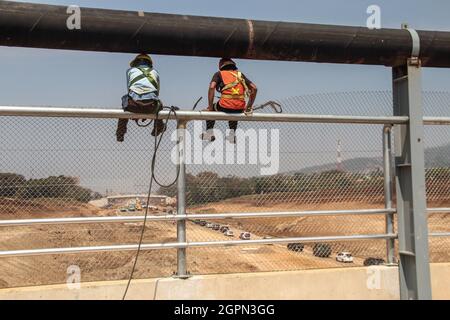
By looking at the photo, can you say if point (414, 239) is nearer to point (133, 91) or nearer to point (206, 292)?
point (206, 292)

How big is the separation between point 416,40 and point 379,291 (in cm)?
300

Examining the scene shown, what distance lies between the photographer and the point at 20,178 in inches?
207

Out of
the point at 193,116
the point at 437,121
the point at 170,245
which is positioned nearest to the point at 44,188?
the point at 170,245

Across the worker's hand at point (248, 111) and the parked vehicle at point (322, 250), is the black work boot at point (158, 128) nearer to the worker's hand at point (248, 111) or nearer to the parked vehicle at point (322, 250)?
the worker's hand at point (248, 111)

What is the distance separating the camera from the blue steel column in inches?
237

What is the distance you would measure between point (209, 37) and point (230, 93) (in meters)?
0.69

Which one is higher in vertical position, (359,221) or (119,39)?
(119,39)

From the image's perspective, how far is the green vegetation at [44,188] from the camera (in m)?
5.22

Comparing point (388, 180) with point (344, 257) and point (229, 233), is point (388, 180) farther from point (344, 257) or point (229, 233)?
point (229, 233)

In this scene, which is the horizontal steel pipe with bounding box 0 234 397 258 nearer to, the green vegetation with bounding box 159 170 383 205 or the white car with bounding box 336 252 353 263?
the green vegetation with bounding box 159 170 383 205

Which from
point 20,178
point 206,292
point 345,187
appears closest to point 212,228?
point 206,292

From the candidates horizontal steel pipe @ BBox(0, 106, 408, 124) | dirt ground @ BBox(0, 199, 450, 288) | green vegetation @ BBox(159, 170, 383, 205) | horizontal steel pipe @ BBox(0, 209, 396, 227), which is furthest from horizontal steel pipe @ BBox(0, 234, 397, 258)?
horizontal steel pipe @ BBox(0, 106, 408, 124)

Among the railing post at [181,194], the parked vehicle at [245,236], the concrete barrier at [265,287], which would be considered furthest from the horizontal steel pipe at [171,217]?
the concrete barrier at [265,287]

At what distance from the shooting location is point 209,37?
5586 mm
